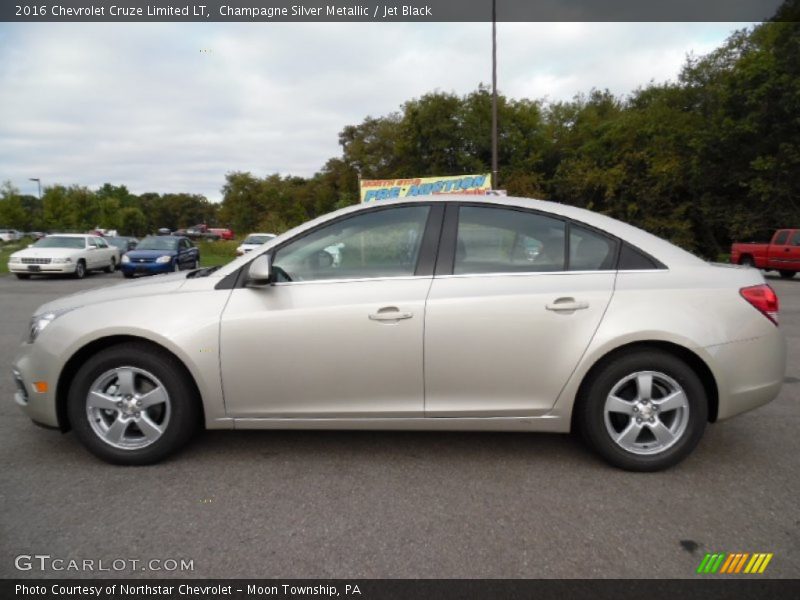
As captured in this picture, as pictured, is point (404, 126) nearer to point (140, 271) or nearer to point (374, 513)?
point (140, 271)

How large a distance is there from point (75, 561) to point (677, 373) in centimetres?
314

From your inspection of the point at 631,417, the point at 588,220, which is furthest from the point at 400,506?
the point at 588,220

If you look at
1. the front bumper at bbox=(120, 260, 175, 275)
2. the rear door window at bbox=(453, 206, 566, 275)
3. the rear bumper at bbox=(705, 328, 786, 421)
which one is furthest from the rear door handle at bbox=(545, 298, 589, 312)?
the front bumper at bbox=(120, 260, 175, 275)

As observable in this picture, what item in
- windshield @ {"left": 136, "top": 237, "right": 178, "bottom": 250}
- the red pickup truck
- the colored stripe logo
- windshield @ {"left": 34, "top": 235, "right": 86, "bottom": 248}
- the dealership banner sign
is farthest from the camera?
the dealership banner sign

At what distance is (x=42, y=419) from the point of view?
3.29 meters

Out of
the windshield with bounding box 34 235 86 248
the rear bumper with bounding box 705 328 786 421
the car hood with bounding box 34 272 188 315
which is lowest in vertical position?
the rear bumper with bounding box 705 328 786 421

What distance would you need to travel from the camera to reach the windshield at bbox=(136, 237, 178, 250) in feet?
63.0

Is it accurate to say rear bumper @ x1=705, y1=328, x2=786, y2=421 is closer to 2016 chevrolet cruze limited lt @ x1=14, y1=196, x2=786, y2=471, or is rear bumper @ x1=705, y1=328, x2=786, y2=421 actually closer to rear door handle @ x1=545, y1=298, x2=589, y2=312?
2016 chevrolet cruze limited lt @ x1=14, y1=196, x2=786, y2=471

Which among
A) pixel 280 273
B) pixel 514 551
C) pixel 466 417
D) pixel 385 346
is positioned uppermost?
pixel 280 273

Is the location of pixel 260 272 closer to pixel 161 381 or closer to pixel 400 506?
pixel 161 381

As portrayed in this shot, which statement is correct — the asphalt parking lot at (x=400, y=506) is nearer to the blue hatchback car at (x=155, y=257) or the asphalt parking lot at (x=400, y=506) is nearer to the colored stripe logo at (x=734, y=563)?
the colored stripe logo at (x=734, y=563)

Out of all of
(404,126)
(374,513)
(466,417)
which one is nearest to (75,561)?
(374,513)

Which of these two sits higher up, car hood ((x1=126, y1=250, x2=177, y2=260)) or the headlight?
the headlight

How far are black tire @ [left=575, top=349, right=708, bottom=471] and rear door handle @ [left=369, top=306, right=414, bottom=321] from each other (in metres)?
1.14
